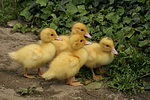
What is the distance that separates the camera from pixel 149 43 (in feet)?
15.3

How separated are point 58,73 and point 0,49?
2.18 meters

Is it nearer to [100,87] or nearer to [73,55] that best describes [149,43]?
[100,87]

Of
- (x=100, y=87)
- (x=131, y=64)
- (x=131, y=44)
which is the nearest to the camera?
(x=100, y=87)

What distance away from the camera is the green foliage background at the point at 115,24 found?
4275 mm

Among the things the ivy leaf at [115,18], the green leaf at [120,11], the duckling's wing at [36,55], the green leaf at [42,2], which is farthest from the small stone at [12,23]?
the green leaf at [120,11]

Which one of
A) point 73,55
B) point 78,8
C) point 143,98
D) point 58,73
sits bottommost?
point 143,98

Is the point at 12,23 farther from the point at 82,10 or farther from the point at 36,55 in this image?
the point at 36,55

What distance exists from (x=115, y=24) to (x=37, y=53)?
2.63 meters

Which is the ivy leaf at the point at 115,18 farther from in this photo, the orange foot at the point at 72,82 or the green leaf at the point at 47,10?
the orange foot at the point at 72,82

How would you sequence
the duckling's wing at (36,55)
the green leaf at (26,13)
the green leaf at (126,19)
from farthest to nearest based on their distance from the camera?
the green leaf at (26,13) → the green leaf at (126,19) → the duckling's wing at (36,55)

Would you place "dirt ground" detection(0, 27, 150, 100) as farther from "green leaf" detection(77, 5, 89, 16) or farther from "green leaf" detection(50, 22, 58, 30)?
"green leaf" detection(77, 5, 89, 16)

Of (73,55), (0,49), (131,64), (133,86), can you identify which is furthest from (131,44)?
(0,49)

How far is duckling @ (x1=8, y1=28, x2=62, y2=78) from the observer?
3908 mm

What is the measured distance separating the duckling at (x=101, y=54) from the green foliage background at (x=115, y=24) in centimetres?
28
